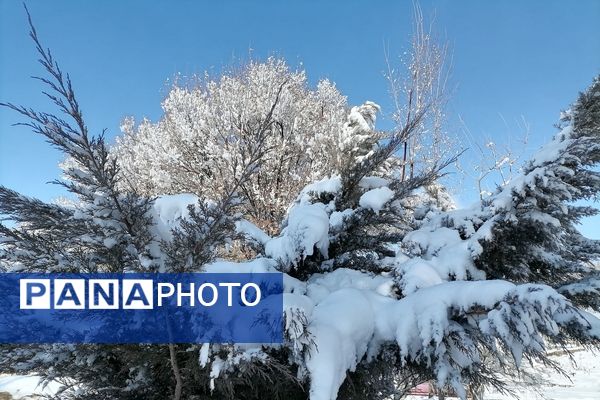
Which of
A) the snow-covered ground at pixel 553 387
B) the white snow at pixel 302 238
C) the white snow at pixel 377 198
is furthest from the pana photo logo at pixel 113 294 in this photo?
the snow-covered ground at pixel 553 387

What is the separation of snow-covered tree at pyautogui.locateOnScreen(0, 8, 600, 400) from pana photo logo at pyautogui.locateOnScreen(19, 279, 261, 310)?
0.10m

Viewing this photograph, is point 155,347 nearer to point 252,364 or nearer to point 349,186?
point 252,364

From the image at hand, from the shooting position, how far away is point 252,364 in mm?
1784

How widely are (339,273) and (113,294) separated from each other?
5.37ft

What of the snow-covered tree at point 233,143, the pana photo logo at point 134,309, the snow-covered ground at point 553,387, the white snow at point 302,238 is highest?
the snow-covered tree at point 233,143

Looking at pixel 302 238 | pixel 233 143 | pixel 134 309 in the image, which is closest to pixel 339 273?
pixel 302 238

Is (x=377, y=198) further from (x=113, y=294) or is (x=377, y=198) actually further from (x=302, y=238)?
(x=113, y=294)

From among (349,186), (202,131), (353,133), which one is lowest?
(349,186)

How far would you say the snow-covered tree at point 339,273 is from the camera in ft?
6.03

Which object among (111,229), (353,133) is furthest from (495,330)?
(353,133)

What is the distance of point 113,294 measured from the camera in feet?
6.61

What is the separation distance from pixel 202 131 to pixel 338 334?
923cm

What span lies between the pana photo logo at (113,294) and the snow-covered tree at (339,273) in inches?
3.9

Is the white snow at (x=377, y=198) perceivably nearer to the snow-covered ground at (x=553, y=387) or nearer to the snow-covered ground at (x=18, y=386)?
the snow-covered ground at (x=553, y=387)
